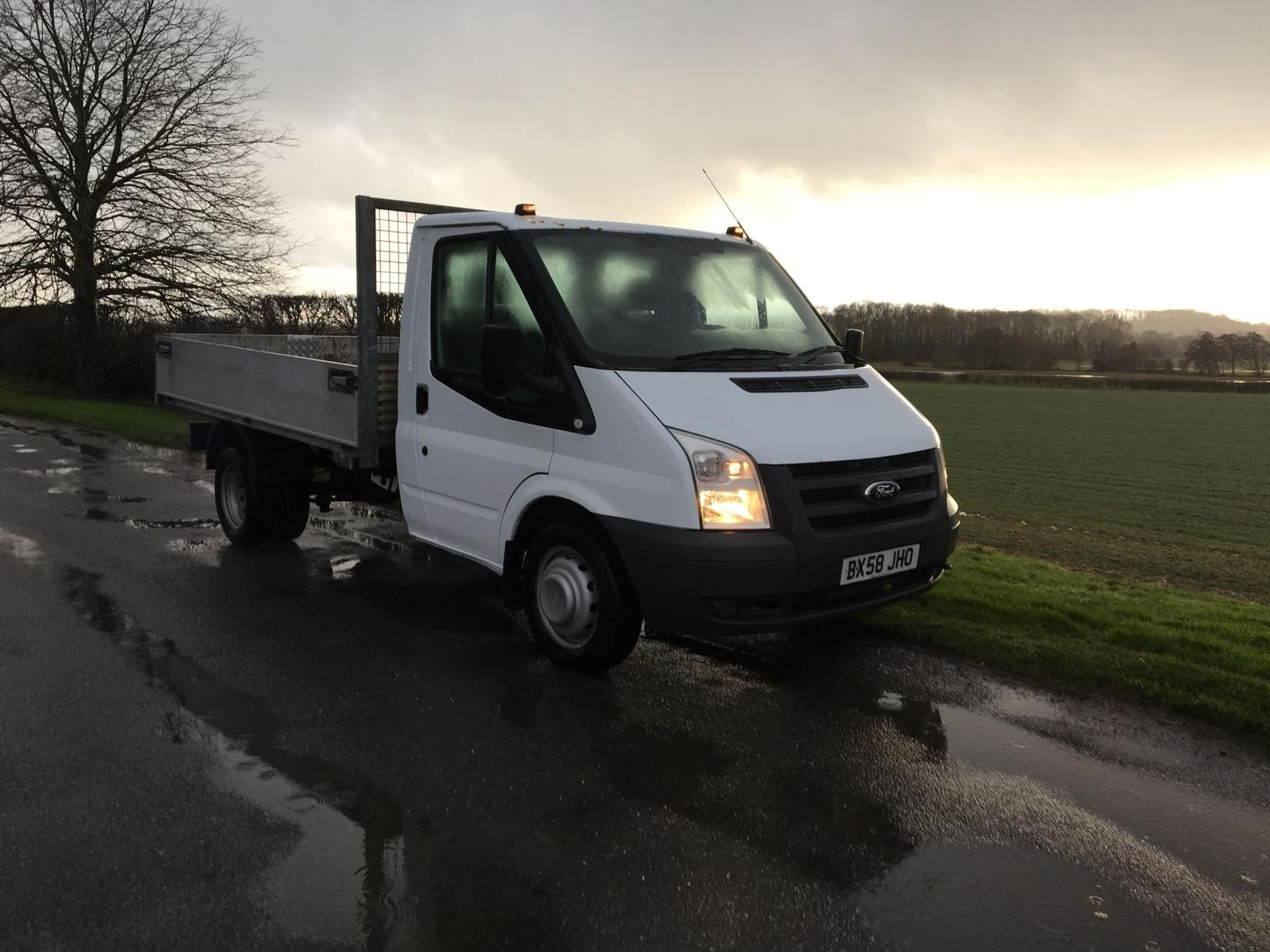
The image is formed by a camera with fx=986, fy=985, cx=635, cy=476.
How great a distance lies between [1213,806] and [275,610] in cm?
530

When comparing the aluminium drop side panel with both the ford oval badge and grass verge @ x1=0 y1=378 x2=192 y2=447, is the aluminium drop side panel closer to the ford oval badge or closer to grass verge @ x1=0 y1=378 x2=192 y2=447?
the ford oval badge

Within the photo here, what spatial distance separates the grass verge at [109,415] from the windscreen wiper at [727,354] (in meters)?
11.0

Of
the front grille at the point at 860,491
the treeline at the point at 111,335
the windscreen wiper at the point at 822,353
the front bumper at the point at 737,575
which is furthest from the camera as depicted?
the treeline at the point at 111,335

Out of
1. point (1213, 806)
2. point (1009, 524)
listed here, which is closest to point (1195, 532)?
point (1009, 524)

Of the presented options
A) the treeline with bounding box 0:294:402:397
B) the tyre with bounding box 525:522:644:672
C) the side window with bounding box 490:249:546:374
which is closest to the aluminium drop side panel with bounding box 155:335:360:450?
the side window with bounding box 490:249:546:374

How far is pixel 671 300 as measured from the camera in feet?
18.0

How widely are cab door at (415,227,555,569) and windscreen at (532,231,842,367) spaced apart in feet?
1.01

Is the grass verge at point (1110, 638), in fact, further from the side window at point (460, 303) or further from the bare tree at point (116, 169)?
the bare tree at point (116, 169)

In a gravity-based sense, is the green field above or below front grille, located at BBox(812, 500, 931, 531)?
below

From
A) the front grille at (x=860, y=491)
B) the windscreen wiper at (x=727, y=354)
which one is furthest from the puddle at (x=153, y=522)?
the front grille at (x=860, y=491)

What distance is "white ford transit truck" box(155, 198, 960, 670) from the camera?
455 centimetres

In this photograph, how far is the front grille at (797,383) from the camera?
491 centimetres

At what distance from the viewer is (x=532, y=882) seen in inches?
129

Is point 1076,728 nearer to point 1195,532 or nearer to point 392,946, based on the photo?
point 392,946
